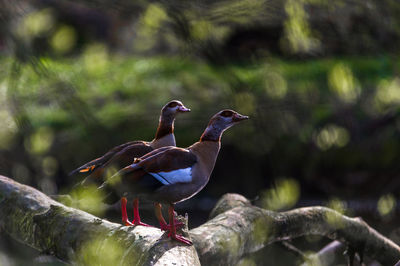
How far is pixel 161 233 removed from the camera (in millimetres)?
2582

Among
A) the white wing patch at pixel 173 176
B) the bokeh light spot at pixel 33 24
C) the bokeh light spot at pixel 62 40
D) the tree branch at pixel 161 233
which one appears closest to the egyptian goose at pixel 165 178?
the white wing patch at pixel 173 176

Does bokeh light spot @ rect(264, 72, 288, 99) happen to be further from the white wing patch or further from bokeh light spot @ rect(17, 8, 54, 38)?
bokeh light spot @ rect(17, 8, 54, 38)

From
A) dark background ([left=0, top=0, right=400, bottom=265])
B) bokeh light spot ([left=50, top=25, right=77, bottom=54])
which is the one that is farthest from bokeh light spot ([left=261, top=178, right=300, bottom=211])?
bokeh light spot ([left=50, top=25, right=77, bottom=54])

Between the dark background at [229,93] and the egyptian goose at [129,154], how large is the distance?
0.39 feet

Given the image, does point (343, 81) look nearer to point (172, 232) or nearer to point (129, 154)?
point (172, 232)

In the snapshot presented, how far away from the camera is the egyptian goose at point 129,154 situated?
2911 millimetres

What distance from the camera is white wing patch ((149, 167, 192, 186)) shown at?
97.4 inches

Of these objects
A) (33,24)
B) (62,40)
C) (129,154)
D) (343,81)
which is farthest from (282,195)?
(33,24)

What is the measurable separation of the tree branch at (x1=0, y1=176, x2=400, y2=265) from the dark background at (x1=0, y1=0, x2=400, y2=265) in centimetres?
17

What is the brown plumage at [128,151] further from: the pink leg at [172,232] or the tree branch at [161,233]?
the pink leg at [172,232]

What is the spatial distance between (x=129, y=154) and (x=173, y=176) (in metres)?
0.52

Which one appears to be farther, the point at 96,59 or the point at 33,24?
the point at 96,59

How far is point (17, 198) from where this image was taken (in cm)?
337

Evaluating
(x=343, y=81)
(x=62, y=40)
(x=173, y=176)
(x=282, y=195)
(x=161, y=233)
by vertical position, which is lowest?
(x=161, y=233)
